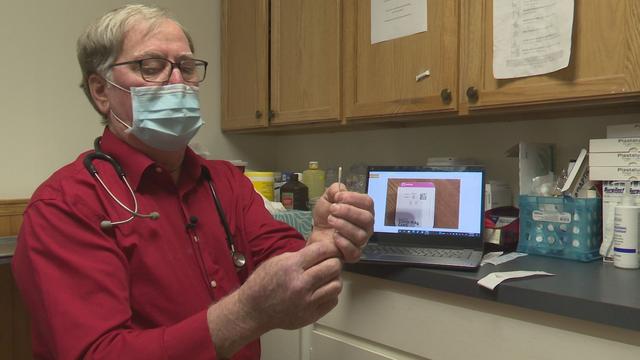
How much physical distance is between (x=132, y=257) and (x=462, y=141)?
51.5 inches

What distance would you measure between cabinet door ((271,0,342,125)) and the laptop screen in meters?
0.49

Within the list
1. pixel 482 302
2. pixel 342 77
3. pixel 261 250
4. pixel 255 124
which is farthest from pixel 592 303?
pixel 255 124

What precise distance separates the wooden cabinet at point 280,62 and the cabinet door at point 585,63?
1.96 feet

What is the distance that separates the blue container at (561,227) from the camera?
1.29 meters

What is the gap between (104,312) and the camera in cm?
77

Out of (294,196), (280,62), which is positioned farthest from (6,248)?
(280,62)

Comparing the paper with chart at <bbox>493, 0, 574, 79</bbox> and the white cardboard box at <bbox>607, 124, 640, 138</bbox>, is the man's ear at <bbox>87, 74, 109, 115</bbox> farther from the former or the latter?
the white cardboard box at <bbox>607, 124, 640, 138</bbox>

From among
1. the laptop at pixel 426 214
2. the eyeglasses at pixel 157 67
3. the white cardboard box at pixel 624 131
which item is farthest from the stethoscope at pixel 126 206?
the white cardboard box at pixel 624 131

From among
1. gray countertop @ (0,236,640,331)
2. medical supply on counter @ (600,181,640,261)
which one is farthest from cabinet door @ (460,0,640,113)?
gray countertop @ (0,236,640,331)

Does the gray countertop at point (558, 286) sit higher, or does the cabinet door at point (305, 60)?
the cabinet door at point (305, 60)

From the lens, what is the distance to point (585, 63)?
4.02 ft

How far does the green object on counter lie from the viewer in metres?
1.73

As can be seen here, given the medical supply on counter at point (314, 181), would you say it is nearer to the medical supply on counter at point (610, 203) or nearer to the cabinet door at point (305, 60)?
the cabinet door at point (305, 60)

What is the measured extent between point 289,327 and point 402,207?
73 centimetres
